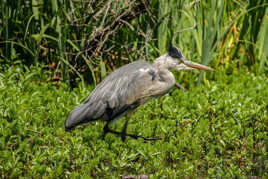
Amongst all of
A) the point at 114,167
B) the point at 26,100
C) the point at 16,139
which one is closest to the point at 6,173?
the point at 16,139

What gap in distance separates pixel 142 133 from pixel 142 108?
0.67 m

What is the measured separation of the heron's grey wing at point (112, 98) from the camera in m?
4.22

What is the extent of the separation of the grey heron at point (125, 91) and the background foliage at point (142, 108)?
193 millimetres

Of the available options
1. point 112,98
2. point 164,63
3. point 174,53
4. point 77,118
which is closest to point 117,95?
point 112,98

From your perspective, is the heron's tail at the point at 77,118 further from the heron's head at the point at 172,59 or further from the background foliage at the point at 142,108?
the heron's head at the point at 172,59

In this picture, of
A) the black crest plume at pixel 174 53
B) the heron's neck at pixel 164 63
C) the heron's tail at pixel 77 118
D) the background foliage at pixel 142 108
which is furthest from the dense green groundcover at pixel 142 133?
the black crest plume at pixel 174 53

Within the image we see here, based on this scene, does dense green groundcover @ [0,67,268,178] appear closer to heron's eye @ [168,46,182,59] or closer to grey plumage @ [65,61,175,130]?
grey plumage @ [65,61,175,130]

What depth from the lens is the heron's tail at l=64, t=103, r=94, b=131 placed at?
13.6 ft

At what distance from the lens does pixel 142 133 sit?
4.46 meters

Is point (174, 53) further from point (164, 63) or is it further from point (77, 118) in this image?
point (77, 118)

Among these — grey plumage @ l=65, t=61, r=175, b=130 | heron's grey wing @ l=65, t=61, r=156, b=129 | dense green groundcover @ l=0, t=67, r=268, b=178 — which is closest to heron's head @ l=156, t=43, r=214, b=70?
grey plumage @ l=65, t=61, r=175, b=130

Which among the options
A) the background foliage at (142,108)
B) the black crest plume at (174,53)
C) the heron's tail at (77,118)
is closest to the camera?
the background foliage at (142,108)

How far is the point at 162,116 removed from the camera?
4.88m

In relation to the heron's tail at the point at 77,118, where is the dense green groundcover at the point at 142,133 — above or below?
below
